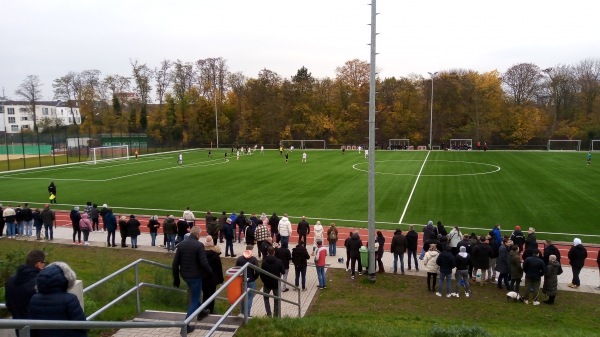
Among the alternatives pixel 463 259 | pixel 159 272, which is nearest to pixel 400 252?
pixel 463 259

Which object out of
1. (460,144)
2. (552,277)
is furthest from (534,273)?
(460,144)

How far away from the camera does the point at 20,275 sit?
5598 millimetres

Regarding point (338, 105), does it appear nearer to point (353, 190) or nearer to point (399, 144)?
point (399, 144)

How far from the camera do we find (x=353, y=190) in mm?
31641

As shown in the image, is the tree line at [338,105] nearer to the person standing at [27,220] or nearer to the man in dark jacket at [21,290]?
the person standing at [27,220]

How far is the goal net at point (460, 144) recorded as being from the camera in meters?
67.4

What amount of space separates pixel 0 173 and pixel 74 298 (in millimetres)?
47745

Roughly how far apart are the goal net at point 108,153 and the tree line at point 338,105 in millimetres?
10442

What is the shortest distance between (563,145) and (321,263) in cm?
6528

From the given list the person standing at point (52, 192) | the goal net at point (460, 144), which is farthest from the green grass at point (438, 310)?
the goal net at point (460, 144)

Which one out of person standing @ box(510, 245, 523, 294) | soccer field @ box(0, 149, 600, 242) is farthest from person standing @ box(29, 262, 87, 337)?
soccer field @ box(0, 149, 600, 242)

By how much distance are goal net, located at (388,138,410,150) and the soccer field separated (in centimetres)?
2209

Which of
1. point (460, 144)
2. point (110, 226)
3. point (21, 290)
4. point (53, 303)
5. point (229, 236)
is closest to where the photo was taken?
point (53, 303)

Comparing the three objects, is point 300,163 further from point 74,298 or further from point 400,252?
point 74,298
